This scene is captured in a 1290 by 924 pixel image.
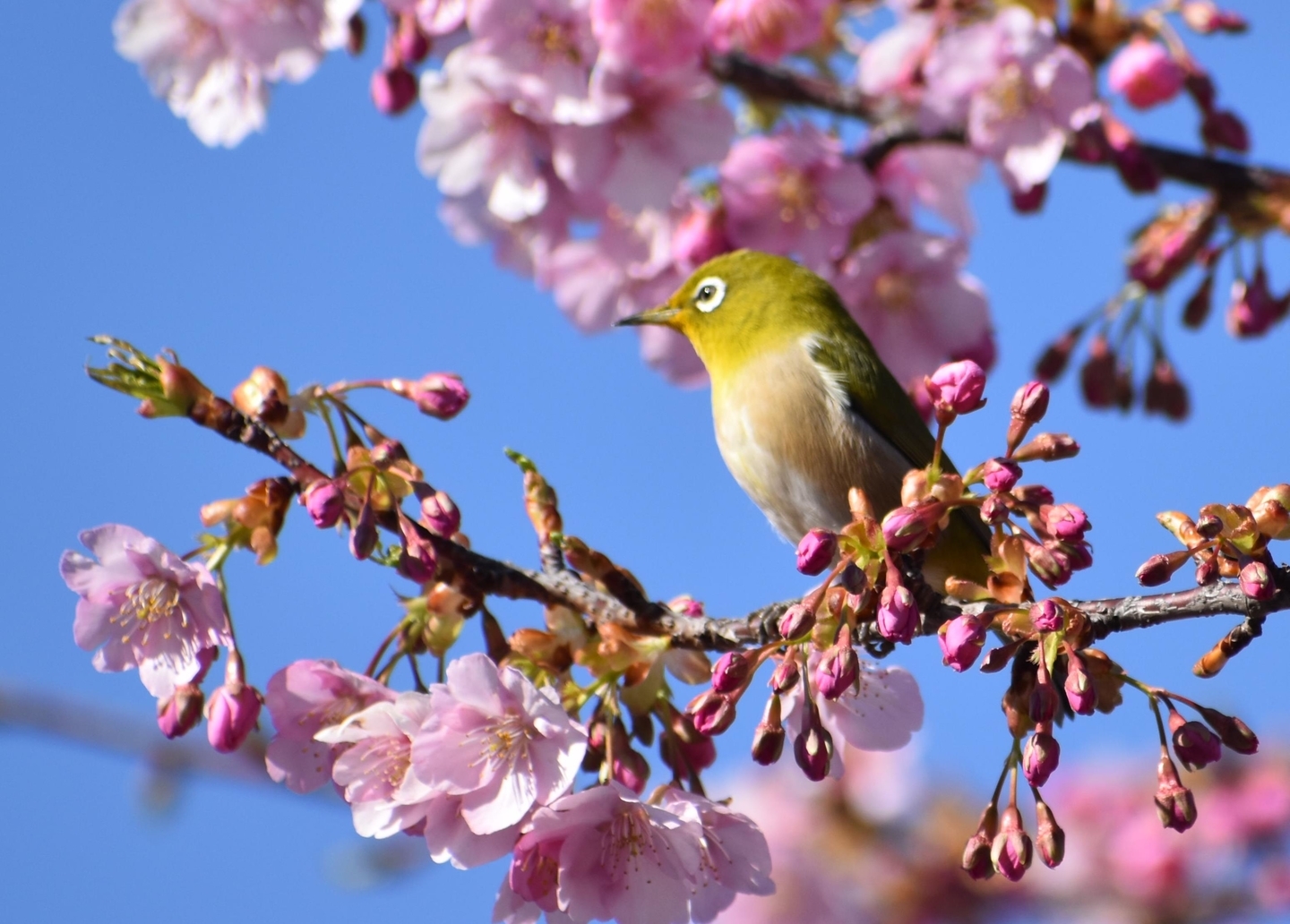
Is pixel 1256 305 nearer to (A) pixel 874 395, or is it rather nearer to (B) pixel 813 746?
(A) pixel 874 395

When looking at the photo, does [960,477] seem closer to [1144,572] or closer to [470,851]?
[1144,572]

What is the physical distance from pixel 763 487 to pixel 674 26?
140 cm

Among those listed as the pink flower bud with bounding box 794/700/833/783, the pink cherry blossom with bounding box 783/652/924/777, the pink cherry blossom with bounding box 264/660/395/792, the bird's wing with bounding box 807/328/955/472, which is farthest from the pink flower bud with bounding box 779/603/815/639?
the bird's wing with bounding box 807/328/955/472

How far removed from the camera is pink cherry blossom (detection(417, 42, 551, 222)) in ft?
14.6

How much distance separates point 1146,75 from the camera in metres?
4.43

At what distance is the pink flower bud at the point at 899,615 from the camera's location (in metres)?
2.38

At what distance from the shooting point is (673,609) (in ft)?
9.92

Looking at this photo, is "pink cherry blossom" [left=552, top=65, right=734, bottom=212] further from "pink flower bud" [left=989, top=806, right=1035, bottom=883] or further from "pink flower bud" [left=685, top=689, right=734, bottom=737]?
"pink flower bud" [left=989, top=806, right=1035, bottom=883]

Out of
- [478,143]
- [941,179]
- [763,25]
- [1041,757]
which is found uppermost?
[941,179]

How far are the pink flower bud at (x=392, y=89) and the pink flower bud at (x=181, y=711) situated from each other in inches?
93.9

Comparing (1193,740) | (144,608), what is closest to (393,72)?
(144,608)

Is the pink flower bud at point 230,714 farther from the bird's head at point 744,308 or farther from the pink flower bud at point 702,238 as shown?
the pink flower bud at point 702,238

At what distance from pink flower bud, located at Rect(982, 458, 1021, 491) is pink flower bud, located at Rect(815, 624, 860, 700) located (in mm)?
362

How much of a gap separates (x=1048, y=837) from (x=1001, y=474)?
644 millimetres
